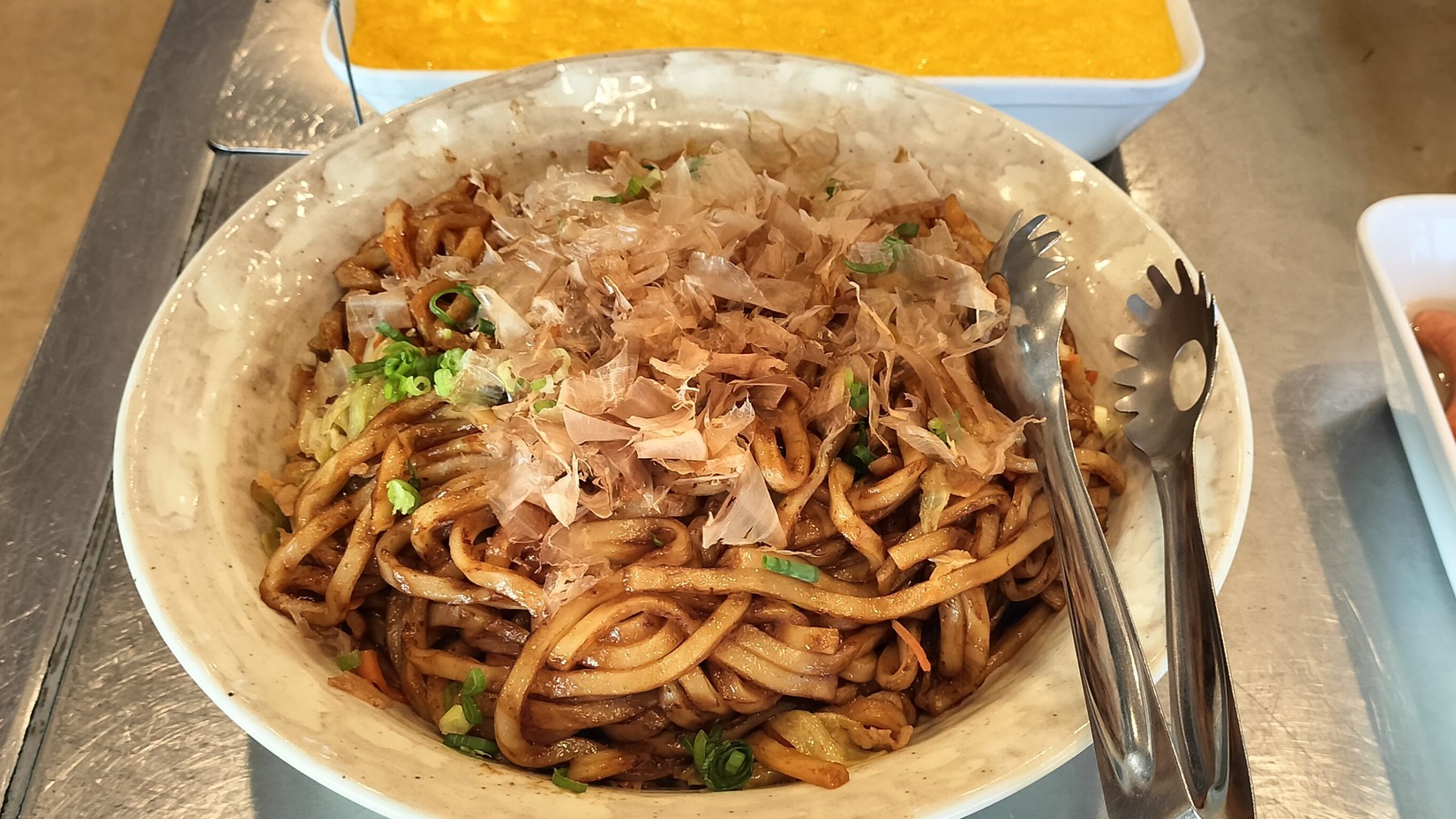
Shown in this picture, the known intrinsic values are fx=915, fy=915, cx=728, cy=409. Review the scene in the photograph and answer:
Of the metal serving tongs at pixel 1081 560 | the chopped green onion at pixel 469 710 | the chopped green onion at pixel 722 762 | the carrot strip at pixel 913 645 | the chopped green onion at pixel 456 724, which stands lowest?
the chopped green onion at pixel 722 762

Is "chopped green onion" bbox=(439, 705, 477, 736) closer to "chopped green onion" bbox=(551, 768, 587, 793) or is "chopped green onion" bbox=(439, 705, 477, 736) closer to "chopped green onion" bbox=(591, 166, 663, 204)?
"chopped green onion" bbox=(551, 768, 587, 793)

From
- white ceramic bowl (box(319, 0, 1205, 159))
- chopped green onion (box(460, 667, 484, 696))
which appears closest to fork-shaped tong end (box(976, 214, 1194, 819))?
white ceramic bowl (box(319, 0, 1205, 159))

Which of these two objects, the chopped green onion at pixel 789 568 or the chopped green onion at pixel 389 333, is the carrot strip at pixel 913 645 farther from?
the chopped green onion at pixel 389 333

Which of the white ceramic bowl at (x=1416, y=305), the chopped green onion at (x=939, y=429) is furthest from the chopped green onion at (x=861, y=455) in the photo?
the white ceramic bowl at (x=1416, y=305)

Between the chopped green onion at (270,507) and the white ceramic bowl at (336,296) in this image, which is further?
the chopped green onion at (270,507)

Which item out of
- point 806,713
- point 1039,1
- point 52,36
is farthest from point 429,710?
point 52,36

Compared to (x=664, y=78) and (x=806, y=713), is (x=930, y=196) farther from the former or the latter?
(x=806, y=713)
